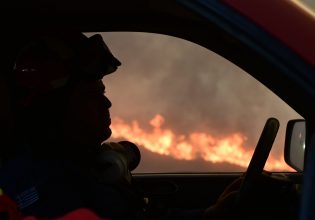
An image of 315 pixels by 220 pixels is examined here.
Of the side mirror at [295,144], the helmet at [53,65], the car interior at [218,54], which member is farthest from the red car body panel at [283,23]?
the helmet at [53,65]

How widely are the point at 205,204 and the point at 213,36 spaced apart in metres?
1.15

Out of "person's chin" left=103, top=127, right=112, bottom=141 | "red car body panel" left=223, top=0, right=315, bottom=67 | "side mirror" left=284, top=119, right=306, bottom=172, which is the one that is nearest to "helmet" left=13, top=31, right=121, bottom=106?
"person's chin" left=103, top=127, right=112, bottom=141

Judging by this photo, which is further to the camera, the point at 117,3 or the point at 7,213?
the point at 117,3

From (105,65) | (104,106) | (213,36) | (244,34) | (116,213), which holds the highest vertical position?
(213,36)

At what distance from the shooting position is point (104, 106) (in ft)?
7.63

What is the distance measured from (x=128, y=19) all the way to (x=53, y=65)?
75 centimetres

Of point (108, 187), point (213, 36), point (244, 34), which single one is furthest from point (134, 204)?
point (244, 34)

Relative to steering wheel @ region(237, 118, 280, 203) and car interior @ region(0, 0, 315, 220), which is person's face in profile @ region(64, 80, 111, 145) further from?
steering wheel @ region(237, 118, 280, 203)

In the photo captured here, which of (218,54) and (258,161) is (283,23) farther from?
(218,54)

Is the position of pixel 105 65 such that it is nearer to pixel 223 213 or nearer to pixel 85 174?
pixel 85 174

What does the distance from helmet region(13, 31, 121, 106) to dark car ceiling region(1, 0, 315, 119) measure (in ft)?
1.20

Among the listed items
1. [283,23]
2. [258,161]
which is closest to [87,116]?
[258,161]

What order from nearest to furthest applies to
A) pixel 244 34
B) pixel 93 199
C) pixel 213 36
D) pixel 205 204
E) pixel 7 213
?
pixel 244 34 < pixel 7 213 < pixel 93 199 < pixel 213 36 < pixel 205 204

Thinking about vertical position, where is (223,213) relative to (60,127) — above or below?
below
